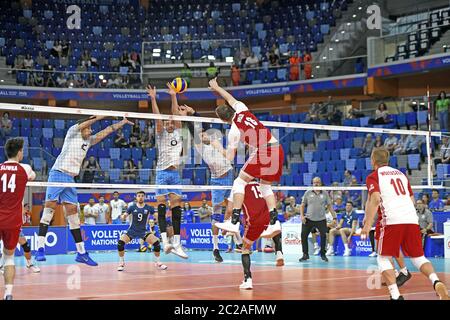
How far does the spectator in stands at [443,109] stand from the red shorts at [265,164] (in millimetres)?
16036

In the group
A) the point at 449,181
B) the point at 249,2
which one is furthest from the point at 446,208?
the point at 249,2

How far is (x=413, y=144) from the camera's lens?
23859 mm

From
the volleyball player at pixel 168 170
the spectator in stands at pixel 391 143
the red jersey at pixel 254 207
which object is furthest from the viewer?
the spectator in stands at pixel 391 143

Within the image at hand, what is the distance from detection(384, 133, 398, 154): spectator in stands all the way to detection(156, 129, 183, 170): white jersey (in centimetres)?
1268

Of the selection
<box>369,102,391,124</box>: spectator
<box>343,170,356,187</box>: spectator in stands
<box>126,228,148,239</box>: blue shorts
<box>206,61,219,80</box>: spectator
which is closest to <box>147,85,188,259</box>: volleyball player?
<box>126,228,148,239</box>: blue shorts

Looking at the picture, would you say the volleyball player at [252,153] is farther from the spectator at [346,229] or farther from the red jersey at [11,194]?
the spectator at [346,229]

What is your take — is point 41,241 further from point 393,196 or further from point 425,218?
point 425,218

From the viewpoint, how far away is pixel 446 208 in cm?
1942

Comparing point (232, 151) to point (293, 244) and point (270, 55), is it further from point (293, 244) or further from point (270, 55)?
point (270, 55)

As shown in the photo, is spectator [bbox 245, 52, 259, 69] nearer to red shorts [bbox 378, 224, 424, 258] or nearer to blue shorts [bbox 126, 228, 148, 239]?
blue shorts [bbox 126, 228, 148, 239]

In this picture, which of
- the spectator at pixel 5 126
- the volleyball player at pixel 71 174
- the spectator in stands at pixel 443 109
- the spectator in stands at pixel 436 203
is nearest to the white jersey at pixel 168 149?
the volleyball player at pixel 71 174

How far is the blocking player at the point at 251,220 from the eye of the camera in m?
9.35

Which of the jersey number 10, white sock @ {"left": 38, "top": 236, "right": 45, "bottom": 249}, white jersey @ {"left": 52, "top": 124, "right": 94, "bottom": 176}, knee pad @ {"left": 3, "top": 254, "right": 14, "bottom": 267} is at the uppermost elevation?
white jersey @ {"left": 52, "top": 124, "right": 94, "bottom": 176}

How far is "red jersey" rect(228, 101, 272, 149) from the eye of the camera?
389 inches
